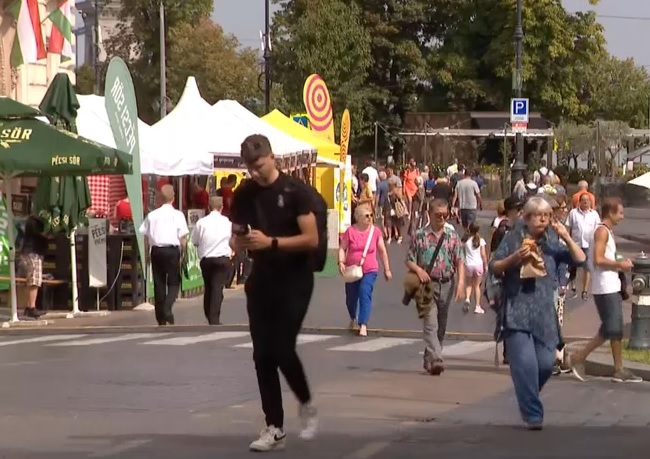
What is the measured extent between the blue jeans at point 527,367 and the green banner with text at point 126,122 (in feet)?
36.7

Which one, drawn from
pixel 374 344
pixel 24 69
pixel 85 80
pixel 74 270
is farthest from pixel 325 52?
pixel 374 344

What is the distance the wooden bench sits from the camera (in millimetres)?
20203

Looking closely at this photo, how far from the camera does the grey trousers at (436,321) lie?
43.4ft

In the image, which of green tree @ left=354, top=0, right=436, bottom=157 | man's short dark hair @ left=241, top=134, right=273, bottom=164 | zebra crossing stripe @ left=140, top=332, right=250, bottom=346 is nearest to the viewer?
man's short dark hair @ left=241, top=134, right=273, bottom=164

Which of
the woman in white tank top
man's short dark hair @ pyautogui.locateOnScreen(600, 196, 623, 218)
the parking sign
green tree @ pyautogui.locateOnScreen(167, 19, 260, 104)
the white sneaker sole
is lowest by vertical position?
the white sneaker sole

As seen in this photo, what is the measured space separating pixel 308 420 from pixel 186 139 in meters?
15.7

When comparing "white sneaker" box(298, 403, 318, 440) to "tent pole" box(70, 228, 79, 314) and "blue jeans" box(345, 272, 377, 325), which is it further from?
"tent pole" box(70, 228, 79, 314)

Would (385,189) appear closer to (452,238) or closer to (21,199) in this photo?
(21,199)

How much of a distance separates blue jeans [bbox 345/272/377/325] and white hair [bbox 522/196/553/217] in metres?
6.96

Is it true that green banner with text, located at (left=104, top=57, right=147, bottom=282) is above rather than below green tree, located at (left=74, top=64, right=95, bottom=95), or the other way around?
below

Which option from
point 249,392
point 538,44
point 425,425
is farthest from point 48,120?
point 538,44

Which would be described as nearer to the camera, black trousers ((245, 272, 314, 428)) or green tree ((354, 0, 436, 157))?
black trousers ((245, 272, 314, 428))

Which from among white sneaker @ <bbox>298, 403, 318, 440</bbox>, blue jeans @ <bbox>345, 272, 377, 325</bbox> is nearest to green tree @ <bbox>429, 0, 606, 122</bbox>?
blue jeans @ <bbox>345, 272, 377, 325</bbox>

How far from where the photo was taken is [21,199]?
72.5 feet
